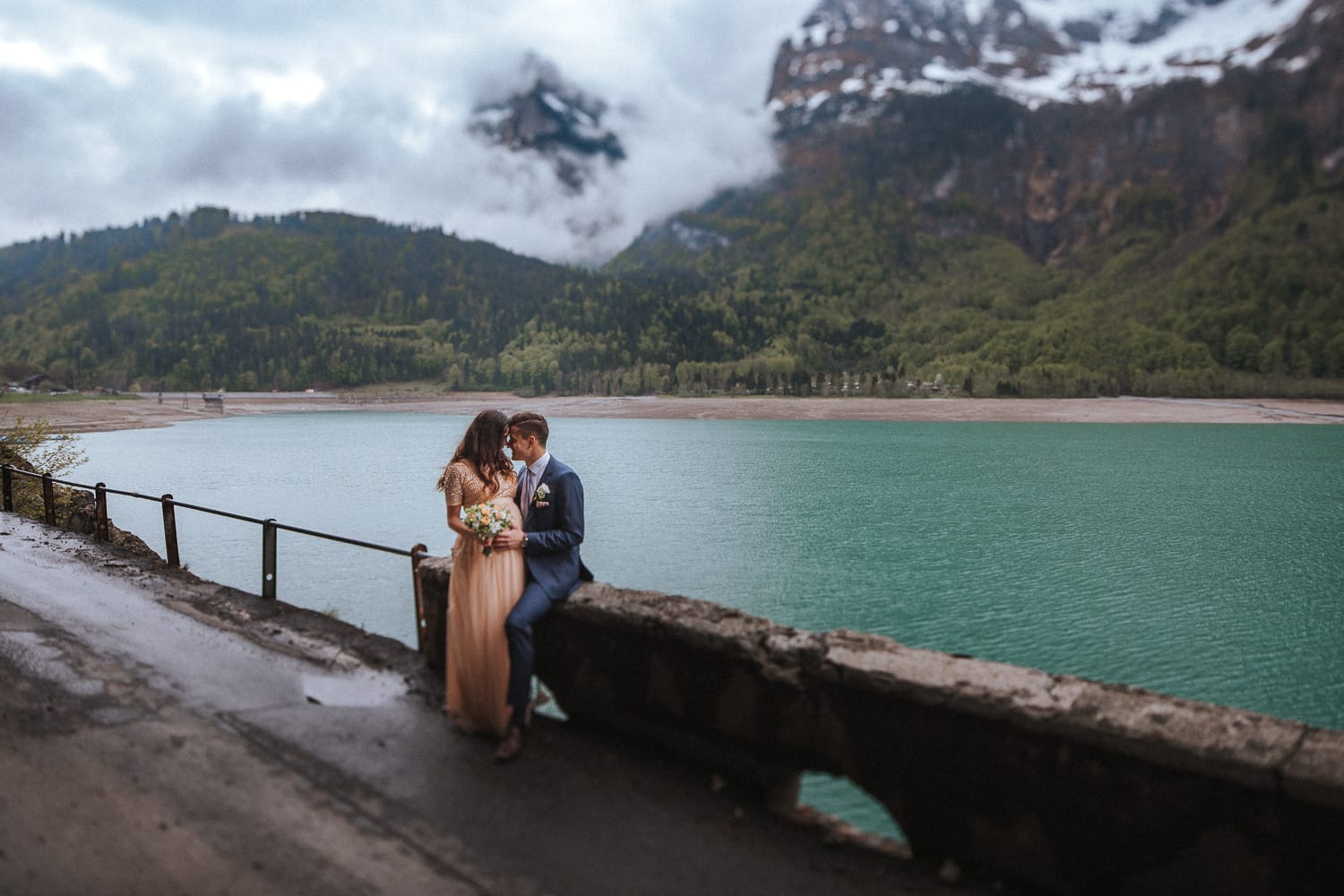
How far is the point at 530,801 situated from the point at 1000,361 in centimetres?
17551

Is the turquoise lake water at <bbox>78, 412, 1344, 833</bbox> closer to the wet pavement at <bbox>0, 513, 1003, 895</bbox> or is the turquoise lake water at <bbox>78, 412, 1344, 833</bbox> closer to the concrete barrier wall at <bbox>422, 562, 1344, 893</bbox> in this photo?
the concrete barrier wall at <bbox>422, 562, 1344, 893</bbox>

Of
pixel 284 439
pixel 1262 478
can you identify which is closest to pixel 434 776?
pixel 1262 478

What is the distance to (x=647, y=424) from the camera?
10625 centimetres

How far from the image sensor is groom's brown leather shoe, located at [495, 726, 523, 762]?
5355mm

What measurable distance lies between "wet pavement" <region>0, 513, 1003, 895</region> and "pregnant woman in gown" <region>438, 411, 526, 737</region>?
30cm

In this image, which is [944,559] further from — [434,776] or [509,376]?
[509,376]

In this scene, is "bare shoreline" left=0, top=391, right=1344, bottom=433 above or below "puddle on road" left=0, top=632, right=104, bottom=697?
below

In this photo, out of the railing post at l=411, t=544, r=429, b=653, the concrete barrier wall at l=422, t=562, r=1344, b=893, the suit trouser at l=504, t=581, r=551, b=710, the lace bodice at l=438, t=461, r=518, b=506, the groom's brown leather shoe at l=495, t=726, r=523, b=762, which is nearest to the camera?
the concrete barrier wall at l=422, t=562, r=1344, b=893

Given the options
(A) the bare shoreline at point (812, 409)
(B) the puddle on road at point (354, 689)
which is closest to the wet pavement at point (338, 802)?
(B) the puddle on road at point (354, 689)

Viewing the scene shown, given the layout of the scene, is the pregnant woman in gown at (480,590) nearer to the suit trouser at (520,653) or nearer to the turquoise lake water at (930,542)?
the suit trouser at (520,653)

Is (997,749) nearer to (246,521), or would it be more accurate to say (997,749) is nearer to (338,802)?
(338,802)

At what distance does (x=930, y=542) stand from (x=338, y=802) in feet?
86.8

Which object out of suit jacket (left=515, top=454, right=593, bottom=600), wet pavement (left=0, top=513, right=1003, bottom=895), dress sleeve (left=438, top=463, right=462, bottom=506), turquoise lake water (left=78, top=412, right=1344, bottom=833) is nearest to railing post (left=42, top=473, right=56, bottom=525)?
turquoise lake water (left=78, top=412, right=1344, bottom=833)

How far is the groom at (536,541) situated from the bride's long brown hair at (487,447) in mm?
99
